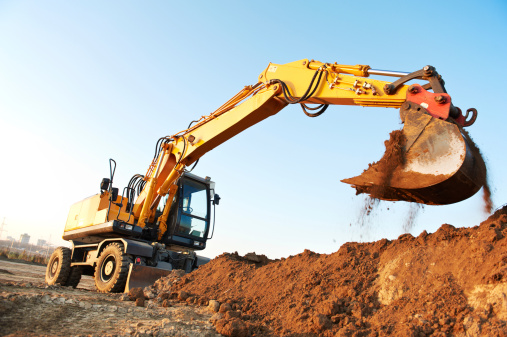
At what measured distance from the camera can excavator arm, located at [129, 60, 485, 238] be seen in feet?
14.7

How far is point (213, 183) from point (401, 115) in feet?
19.1

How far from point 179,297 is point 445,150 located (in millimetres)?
4107

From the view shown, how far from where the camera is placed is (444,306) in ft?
12.5

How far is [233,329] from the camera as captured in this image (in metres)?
4.02

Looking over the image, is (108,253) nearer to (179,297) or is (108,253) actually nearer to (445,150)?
(179,297)

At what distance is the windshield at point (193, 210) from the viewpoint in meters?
9.25

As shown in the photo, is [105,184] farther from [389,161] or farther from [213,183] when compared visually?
[389,161]

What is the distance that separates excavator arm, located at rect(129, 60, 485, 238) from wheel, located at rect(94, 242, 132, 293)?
9.98 feet

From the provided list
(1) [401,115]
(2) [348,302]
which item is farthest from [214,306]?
(1) [401,115]

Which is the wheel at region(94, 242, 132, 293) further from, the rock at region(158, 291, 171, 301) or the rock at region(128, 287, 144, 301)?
the rock at region(158, 291, 171, 301)

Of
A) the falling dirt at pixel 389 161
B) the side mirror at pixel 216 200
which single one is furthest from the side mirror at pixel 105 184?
the falling dirt at pixel 389 161

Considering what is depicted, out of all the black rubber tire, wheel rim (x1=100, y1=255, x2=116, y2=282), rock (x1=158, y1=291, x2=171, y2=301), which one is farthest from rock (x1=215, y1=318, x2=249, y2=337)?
the black rubber tire

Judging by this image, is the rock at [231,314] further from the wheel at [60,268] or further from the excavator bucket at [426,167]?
the wheel at [60,268]

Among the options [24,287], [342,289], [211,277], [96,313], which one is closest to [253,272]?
[211,277]
